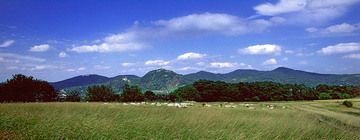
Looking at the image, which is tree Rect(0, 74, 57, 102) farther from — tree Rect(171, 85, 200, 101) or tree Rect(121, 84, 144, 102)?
tree Rect(171, 85, 200, 101)

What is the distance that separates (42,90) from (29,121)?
73.6 meters

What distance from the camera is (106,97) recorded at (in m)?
84.6

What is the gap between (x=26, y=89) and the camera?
2940 inches

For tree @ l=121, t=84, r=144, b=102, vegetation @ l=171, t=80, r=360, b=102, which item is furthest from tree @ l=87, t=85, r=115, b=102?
vegetation @ l=171, t=80, r=360, b=102

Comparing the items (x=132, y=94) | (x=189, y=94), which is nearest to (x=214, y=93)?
(x=189, y=94)

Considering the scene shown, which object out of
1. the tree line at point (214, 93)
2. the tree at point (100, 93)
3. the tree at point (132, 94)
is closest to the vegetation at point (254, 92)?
the tree line at point (214, 93)

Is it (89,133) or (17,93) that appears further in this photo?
(17,93)

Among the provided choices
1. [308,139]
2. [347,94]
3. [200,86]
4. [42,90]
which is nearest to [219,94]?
[200,86]

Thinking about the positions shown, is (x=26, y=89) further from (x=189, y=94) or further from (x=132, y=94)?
(x=189, y=94)

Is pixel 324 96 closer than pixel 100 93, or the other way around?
pixel 100 93

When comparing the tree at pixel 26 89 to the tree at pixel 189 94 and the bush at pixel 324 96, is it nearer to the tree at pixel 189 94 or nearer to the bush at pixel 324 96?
the tree at pixel 189 94

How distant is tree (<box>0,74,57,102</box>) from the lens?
2783 inches

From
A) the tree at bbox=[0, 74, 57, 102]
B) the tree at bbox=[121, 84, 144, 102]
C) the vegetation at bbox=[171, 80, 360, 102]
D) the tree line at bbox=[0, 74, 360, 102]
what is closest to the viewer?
the tree at bbox=[0, 74, 57, 102]

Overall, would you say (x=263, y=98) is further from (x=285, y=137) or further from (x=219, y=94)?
(x=285, y=137)
